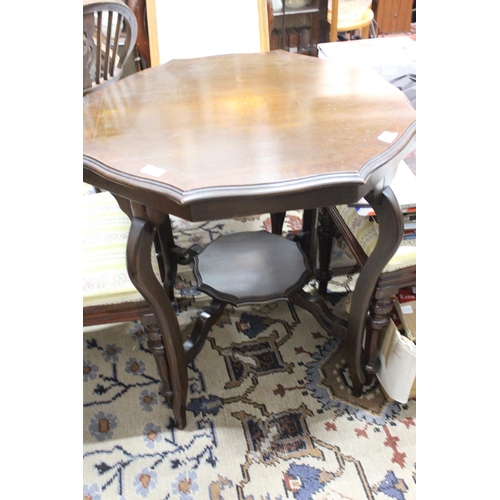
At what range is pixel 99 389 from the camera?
1272 mm

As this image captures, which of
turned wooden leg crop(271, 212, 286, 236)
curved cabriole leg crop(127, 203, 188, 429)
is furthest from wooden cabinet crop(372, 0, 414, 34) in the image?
curved cabriole leg crop(127, 203, 188, 429)

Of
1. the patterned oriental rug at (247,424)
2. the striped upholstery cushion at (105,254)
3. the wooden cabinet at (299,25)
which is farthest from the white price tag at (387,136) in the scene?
the wooden cabinet at (299,25)

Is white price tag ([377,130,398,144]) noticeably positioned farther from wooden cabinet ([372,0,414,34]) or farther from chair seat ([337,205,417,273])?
wooden cabinet ([372,0,414,34])

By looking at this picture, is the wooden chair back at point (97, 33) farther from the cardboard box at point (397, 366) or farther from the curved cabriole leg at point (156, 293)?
the cardboard box at point (397, 366)

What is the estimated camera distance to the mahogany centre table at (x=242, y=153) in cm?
77

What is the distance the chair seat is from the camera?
1.00m

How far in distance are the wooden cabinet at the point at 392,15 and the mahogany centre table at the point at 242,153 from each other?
1977 millimetres

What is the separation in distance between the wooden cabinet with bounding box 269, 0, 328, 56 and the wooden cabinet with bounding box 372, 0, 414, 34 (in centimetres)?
71

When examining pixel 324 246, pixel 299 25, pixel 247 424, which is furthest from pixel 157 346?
pixel 299 25

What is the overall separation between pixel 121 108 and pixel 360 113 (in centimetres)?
51

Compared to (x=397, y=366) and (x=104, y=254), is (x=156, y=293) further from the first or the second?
(x=397, y=366)
